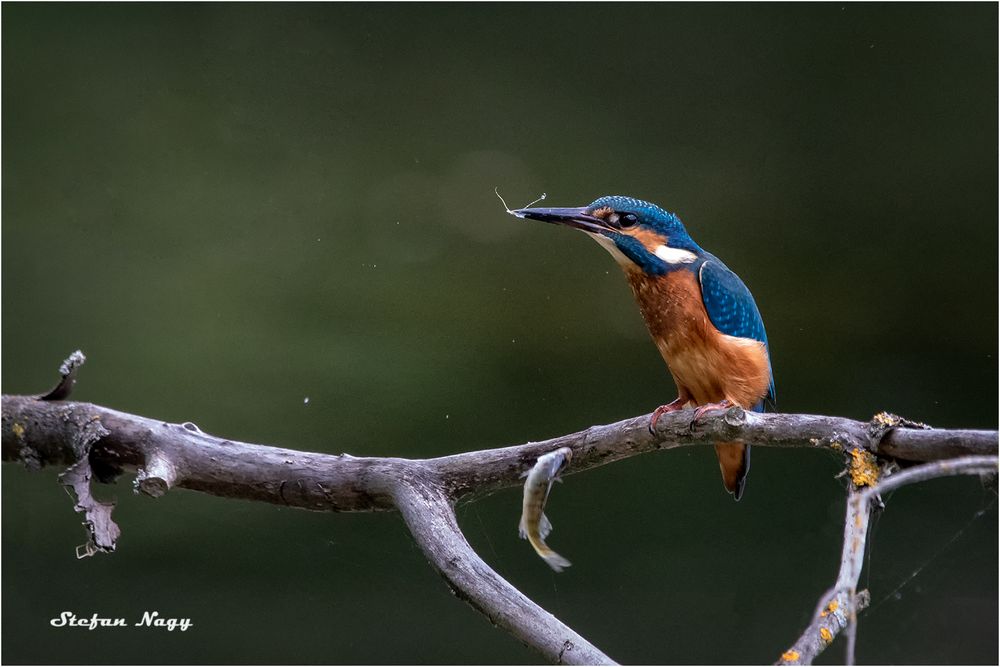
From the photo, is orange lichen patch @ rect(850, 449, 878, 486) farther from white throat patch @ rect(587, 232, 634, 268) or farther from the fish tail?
white throat patch @ rect(587, 232, 634, 268)

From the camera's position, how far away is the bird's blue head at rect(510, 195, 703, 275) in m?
1.86

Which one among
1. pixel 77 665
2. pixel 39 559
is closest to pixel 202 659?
pixel 77 665

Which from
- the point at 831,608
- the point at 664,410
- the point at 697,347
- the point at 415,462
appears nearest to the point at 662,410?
the point at 664,410

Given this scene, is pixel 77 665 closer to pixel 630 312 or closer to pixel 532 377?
pixel 532 377

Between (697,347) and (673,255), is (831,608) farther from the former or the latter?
(673,255)

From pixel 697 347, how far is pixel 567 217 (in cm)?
34

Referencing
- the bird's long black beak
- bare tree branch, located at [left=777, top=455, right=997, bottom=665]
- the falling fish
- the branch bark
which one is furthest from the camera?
the bird's long black beak

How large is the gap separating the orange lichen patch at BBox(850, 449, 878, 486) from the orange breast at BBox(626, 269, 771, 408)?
1.77ft

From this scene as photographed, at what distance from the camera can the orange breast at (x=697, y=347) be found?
6.04 ft

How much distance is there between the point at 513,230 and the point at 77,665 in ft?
6.36

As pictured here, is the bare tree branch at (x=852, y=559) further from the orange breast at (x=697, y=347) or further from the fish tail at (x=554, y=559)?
the orange breast at (x=697, y=347)

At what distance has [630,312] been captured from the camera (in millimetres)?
3102

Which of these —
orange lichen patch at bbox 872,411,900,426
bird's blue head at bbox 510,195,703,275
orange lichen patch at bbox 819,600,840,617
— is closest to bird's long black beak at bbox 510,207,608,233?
bird's blue head at bbox 510,195,703,275

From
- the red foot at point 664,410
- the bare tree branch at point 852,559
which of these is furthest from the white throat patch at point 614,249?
the bare tree branch at point 852,559
